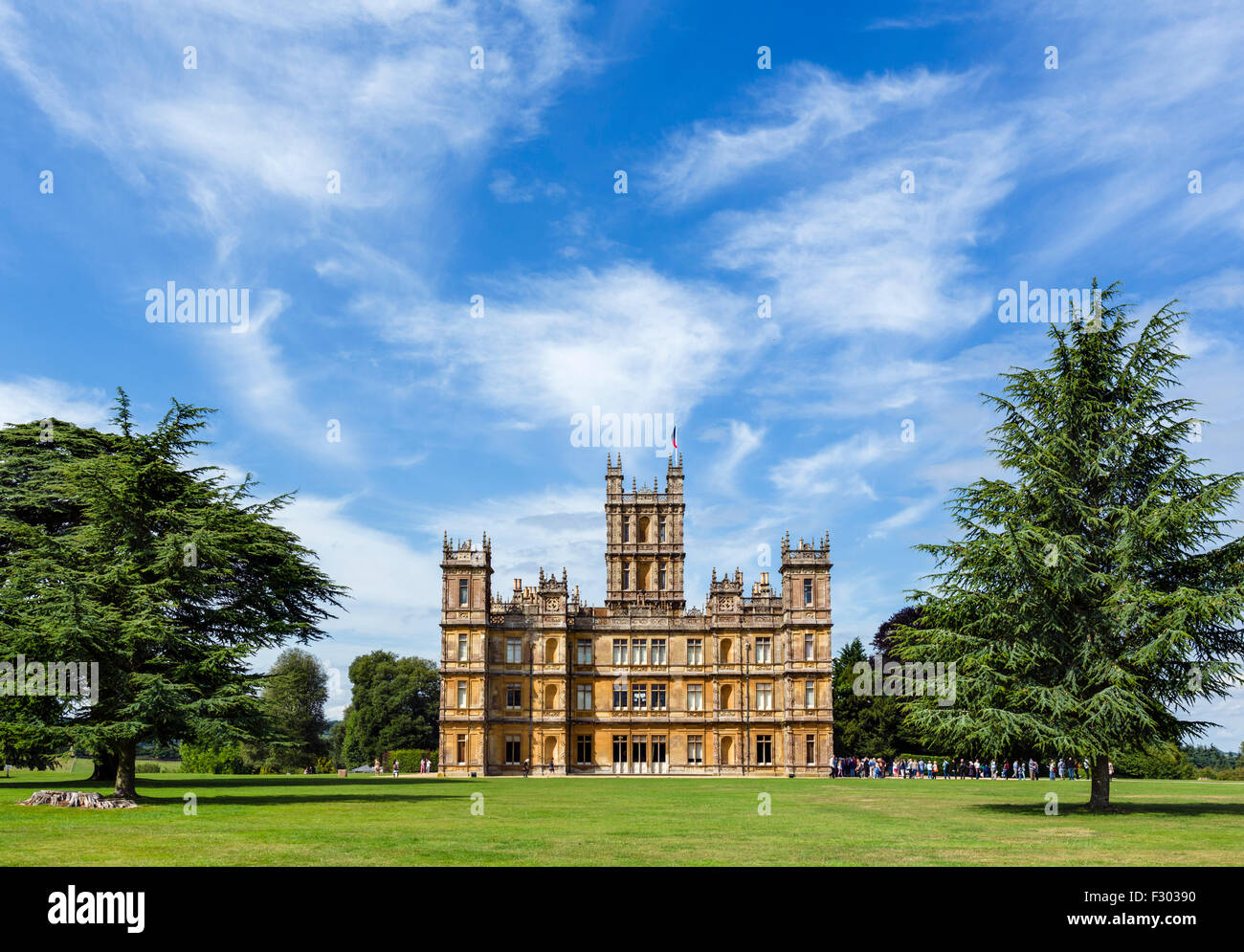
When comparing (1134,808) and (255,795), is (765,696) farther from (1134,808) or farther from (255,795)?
(255,795)

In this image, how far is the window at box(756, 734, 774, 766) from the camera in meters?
61.9

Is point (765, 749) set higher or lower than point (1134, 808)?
lower

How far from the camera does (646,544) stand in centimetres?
7500

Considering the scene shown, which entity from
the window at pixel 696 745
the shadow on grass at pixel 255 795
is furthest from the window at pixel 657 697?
the shadow on grass at pixel 255 795

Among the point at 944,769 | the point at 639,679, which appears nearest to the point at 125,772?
the point at 639,679

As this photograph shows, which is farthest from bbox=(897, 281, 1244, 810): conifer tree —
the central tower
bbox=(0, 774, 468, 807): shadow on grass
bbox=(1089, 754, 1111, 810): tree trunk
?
the central tower

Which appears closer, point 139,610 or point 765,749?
point 139,610

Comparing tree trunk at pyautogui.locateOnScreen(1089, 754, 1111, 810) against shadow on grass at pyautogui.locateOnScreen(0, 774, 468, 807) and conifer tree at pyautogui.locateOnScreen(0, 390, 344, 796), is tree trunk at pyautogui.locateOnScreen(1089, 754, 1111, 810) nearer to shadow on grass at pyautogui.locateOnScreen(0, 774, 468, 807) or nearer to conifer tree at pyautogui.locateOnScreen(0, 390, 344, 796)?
shadow on grass at pyautogui.locateOnScreen(0, 774, 468, 807)

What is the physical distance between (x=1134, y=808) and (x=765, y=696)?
36430 millimetres

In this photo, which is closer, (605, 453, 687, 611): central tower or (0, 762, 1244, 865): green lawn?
(0, 762, 1244, 865): green lawn

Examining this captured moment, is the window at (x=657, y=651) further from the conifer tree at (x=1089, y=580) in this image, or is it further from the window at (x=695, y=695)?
the conifer tree at (x=1089, y=580)
